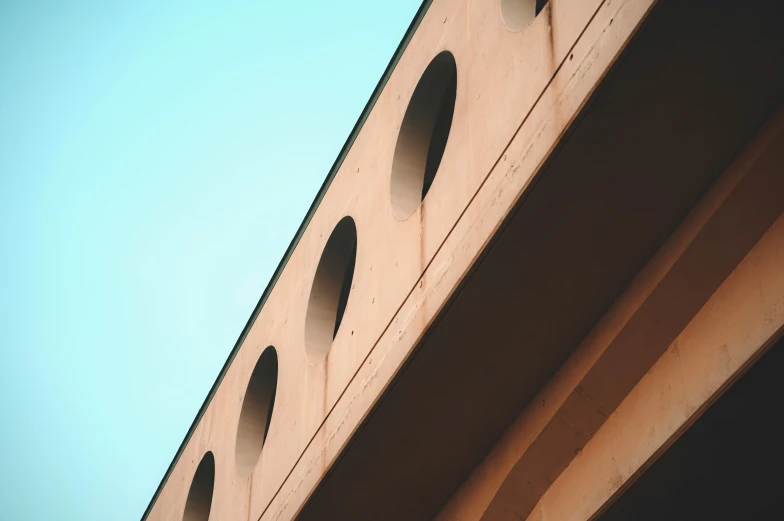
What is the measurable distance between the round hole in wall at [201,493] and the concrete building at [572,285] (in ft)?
13.6

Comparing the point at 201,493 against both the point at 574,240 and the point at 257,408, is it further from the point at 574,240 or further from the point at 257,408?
the point at 574,240

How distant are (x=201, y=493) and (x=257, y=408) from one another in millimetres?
1956

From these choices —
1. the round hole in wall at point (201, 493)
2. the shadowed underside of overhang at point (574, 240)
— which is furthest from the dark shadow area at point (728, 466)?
the round hole in wall at point (201, 493)

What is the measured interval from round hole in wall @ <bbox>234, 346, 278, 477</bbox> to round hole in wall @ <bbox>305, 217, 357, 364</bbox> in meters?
1.23

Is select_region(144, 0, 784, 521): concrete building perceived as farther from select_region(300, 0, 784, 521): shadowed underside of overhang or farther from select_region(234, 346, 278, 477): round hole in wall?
select_region(234, 346, 278, 477): round hole in wall

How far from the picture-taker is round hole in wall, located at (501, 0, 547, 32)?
7.60 meters

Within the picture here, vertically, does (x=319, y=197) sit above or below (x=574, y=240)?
above

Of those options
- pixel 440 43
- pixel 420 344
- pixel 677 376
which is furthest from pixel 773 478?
pixel 440 43

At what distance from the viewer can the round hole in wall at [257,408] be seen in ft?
37.2

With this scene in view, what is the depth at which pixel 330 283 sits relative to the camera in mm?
10312

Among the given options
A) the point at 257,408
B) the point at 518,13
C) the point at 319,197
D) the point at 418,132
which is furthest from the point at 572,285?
the point at 257,408

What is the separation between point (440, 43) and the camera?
28.6ft

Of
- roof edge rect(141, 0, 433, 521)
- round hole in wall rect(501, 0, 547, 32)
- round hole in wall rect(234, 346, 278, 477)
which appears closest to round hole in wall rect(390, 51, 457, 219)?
roof edge rect(141, 0, 433, 521)

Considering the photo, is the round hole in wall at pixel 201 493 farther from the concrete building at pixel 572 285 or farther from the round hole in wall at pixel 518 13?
the round hole in wall at pixel 518 13
